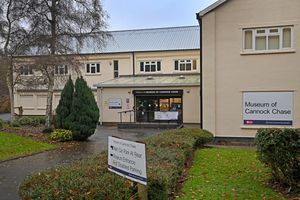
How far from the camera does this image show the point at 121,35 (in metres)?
40.4

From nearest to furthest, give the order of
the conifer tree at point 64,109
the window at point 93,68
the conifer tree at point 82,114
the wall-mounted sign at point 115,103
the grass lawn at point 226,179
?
1. the grass lawn at point 226,179
2. the conifer tree at point 82,114
3. the conifer tree at point 64,109
4. the wall-mounted sign at point 115,103
5. the window at point 93,68

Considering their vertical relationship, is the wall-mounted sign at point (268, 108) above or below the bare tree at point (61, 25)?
below

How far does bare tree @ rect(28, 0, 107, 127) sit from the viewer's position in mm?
19656

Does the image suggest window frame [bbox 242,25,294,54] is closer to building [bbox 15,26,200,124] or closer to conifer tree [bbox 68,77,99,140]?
conifer tree [bbox 68,77,99,140]

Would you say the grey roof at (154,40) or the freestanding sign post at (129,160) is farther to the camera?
the grey roof at (154,40)

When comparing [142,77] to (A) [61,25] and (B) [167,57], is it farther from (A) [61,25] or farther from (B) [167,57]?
(A) [61,25]

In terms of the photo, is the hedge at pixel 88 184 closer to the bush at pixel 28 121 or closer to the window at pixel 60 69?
the window at pixel 60 69

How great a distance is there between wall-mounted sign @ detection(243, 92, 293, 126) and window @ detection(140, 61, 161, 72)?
18859 millimetres

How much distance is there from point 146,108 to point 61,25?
11.6m

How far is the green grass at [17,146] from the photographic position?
42.6 feet

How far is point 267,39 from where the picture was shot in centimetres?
1652

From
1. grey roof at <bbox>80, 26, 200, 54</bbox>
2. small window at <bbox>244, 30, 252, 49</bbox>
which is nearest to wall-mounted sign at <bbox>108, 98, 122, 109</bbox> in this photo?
grey roof at <bbox>80, 26, 200, 54</bbox>

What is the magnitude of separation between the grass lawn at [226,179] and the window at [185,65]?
75.9 feet

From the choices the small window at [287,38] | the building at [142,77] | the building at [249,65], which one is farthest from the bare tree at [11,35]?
the small window at [287,38]
